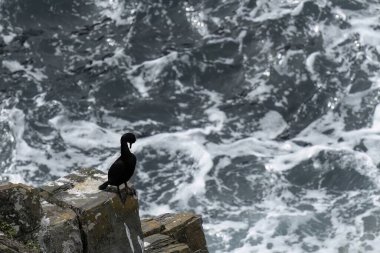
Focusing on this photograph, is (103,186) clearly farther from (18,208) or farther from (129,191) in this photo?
(18,208)

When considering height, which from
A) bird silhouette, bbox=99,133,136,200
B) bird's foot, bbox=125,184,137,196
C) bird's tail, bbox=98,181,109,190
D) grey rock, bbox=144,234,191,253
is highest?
bird silhouette, bbox=99,133,136,200

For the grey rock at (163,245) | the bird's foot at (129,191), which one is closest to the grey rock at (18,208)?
the bird's foot at (129,191)

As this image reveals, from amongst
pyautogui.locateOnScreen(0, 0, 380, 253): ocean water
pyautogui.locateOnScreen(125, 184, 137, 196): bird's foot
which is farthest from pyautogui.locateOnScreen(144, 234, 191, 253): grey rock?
pyautogui.locateOnScreen(0, 0, 380, 253): ocean water

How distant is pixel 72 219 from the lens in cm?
1263

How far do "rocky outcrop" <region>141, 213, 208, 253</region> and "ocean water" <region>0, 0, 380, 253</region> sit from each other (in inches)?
267

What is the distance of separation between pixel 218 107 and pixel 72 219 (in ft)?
62.5

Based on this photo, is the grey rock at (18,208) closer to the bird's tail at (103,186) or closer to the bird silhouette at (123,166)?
the bird silhouette at (123,166)

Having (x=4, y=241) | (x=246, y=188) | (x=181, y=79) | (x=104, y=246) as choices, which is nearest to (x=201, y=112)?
(x=181, y=79)

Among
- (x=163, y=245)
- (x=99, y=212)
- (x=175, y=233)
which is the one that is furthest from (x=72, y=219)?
(x=175, y=233)

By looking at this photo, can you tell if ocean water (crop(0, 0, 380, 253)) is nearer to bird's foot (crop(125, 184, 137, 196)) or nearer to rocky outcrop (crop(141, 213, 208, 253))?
rocky outcrop (crop(141, 213, 208, 253))

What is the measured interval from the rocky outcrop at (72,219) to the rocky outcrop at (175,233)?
0.10 m

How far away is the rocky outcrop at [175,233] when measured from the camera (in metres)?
15.9

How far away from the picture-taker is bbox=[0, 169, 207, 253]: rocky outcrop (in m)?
11.3

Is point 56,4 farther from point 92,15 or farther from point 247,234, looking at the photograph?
point 247,234
